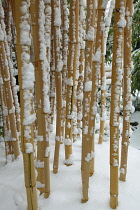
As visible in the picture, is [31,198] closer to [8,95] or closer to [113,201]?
[113,201]

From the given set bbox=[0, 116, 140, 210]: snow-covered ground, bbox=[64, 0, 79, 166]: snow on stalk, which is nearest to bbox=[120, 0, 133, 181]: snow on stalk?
bbox=[0, 116, 140, 210]: snow-covered ground

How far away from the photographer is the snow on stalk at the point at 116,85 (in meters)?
0.76

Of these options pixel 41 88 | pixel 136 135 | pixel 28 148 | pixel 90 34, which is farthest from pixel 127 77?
pixel 136 135

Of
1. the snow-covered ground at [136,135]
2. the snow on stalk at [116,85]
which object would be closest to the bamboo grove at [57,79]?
the snow on stalk at [116,85]

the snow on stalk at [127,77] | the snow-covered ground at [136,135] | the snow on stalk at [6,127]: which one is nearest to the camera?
the snow on stalk at [127,77]

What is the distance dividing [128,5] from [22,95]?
602mm

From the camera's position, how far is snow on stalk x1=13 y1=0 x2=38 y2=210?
648 mm

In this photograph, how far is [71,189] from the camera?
1.03 metres

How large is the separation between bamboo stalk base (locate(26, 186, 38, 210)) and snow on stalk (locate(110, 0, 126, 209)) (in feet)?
1.12

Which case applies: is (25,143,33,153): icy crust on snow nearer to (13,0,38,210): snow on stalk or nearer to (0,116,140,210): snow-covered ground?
(13,0,38,210): snow on stalk

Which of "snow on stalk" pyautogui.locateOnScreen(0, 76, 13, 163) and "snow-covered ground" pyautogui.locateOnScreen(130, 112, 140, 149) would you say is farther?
"snow-covered ground" pyautogui.locateOnScreen(130, 112, 140, 149)

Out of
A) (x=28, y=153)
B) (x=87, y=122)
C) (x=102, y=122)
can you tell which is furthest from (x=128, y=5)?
(x=102, y=122)

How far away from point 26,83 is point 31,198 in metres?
0.47

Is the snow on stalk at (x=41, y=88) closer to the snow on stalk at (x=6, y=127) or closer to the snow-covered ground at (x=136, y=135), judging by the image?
the snow on stalk at (x=6, y=127)
